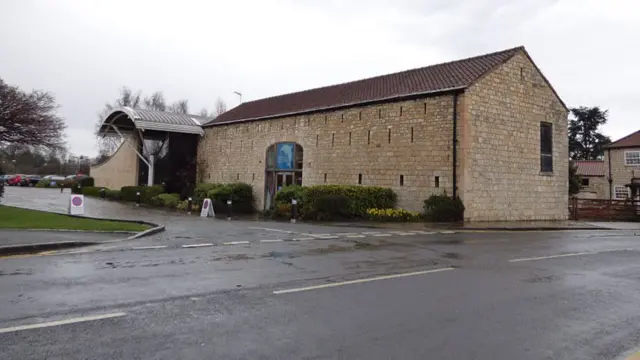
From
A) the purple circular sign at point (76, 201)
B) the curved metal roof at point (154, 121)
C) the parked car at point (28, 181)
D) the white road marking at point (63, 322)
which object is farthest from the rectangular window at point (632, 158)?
the parked car at point (28, 181)

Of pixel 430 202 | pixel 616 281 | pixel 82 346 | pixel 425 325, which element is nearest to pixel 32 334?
pixel 82 346

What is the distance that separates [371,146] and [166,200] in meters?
14.8

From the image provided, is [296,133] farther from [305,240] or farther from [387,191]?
[305,240]

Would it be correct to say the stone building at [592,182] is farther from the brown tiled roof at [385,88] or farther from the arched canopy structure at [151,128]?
the arched canopy structure at [151,128]

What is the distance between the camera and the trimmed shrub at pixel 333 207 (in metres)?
20.7

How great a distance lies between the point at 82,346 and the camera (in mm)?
4023

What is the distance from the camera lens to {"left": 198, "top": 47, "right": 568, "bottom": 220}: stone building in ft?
65.4

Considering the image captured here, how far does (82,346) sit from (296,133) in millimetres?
24135

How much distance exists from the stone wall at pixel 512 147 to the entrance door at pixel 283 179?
39.5 feet

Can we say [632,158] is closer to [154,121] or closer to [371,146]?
[371,146]

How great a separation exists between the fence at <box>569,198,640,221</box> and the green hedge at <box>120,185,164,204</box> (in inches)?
1069

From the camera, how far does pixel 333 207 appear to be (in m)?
20.7

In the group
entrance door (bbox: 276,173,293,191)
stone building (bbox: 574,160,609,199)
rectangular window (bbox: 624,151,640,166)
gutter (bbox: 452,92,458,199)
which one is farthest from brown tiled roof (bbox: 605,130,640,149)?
entrance door (bbox: 276,173,293,191)

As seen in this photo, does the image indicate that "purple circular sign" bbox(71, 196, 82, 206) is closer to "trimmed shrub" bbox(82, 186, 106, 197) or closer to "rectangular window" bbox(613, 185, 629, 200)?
"trimmed shrub" bbox(82, 186, 106, 197)
